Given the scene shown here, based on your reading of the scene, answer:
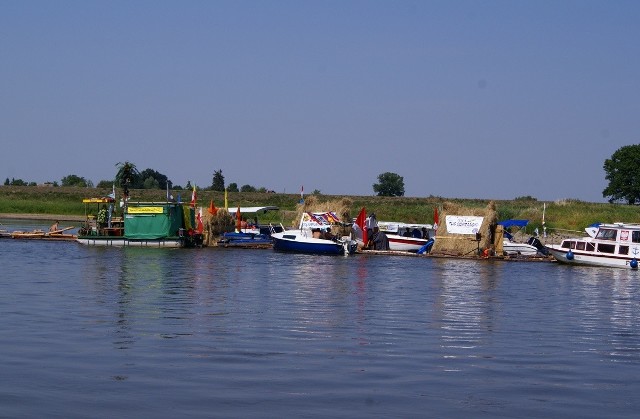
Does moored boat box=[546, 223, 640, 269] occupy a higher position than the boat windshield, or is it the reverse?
the boat windshield

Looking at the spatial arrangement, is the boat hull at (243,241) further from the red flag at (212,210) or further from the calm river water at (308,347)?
the calm river water at (308,347)

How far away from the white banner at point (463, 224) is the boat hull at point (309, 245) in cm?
565

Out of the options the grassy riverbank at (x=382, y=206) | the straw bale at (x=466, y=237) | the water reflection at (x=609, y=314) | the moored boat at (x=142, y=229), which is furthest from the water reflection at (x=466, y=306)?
the grassy riverbank at (x=382, y=206)

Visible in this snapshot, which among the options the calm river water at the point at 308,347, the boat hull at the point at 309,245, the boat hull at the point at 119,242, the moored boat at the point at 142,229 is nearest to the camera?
the calm river water at the point at 308,347

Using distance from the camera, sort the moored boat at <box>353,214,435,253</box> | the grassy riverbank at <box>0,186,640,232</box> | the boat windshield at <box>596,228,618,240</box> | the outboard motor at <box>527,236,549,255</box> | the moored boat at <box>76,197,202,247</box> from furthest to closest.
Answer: the grassy riverbank at <box>0,186,640,232</box>, the moored boat at <box>353,214,435,253</box>, the outboard motor at <box>527,236,549,255</box>, the moored boat at <box>76,197,202,247</box>, the boat windshield at <box>596,228,618,240</box>

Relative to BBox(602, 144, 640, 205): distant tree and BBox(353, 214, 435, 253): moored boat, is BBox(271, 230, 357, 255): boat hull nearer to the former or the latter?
BBox(353, 214, 435, 253): moored boat

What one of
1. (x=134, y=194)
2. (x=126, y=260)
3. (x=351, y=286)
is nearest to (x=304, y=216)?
(x=126, y=260)

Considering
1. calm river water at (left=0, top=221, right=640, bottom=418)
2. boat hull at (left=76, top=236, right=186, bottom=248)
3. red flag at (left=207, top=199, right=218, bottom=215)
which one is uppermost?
red flag at (left=207, top=199, right=218, bottom=215)

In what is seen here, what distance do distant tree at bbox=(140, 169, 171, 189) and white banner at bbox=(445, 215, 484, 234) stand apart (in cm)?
11617

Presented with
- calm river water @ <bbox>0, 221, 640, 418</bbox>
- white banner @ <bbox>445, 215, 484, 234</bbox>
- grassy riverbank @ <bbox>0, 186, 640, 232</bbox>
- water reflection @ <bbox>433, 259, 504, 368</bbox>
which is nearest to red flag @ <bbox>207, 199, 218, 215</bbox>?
grassy riverbank @ <bbox>0, 186, 640, 232</bbox>

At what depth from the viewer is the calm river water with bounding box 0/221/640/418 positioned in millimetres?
15375

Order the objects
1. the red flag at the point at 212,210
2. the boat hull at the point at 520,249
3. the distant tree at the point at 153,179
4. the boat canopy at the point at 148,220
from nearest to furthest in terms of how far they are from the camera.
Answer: the boat canopy at the point at 148,220 < the boat hull at the point at 520,249 < the red flag at the point at 212,210 < the distant tree at the point at 153,179

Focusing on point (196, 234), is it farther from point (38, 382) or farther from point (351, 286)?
point (38, 382)

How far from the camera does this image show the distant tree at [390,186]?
187625 mm
